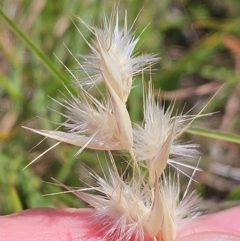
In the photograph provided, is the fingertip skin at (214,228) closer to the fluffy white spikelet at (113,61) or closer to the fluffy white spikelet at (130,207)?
the fluffy white spikelet at (130,207)

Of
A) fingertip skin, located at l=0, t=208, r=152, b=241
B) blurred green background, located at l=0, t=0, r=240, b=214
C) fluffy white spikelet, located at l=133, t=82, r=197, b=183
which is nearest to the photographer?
fluffy white spikelet, located at l=133, t=82, r=197, b=183

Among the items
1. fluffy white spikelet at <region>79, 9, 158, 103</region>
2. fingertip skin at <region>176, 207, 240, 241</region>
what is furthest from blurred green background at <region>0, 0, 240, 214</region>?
fluffy white spikelet at <region>79, 9, 158, 103</region>

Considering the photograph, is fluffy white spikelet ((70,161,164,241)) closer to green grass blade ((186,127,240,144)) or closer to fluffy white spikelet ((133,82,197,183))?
fluffy white spikelet ((133,82,197,183))

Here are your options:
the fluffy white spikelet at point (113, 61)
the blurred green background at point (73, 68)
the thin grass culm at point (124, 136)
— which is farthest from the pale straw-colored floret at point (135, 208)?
the blurred green background at point (73, 68)

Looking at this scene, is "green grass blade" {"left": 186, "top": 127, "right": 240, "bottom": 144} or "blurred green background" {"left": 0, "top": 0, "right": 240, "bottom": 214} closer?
"green grass blade" {"left": 186, "top": 127, "right": 240, "bottom": 144}

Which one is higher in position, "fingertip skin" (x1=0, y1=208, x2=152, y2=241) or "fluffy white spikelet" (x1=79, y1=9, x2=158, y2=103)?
"fluffy white spikelet" (x1=79, y1=9, x2=158, y2=103)

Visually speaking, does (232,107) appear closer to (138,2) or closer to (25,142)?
(138,2)

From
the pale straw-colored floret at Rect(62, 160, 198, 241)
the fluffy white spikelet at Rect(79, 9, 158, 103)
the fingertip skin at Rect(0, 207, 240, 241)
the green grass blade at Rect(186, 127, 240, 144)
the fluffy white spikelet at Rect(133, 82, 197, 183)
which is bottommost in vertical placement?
the fingertip skin at Rect(0, 207, 240, 241)

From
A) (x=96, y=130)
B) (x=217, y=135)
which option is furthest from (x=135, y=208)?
(x=217, y=135)
